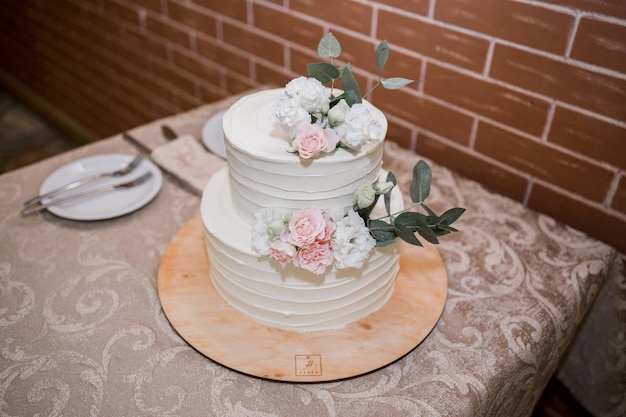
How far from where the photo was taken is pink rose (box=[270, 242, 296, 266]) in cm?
73

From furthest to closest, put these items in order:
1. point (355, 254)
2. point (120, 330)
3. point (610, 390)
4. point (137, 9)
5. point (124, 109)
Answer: point (124, 109) → point (137, 9) → point (610, 390) → point (120, 330) → point (355, 254)

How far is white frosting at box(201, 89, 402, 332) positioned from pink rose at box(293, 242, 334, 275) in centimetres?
5

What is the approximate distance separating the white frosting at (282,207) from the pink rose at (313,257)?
0.17 feet

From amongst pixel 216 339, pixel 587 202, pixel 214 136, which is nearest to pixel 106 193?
pixel 214 136

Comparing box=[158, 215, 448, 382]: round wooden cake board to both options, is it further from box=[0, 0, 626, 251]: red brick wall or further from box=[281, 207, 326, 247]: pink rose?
box=[0, 0, 626, 251]: red brick wall

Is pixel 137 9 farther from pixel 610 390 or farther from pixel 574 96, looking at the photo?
pixel 610 390

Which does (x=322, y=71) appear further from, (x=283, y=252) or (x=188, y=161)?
(x=188, y=161)

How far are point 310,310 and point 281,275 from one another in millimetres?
82

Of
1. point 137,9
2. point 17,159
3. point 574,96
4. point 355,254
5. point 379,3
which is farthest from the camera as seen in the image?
point 17,159

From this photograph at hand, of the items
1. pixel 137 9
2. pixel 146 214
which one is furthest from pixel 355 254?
pixel 137 9

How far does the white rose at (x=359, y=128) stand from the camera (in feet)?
2.33

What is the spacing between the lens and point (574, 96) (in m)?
1.07

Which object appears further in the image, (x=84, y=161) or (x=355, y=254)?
(x=84, y=161)

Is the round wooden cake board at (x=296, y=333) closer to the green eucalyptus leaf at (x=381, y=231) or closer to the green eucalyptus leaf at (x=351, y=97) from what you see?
the green eucalyptus leaf at (x=381, y=231)
